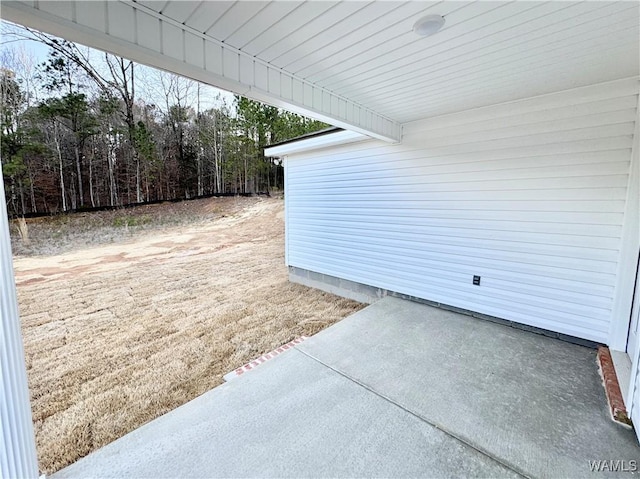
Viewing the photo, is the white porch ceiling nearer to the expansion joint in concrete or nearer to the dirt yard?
the expansion joint in concrete

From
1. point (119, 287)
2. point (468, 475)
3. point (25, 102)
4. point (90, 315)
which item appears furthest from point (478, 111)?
point (25, 102)

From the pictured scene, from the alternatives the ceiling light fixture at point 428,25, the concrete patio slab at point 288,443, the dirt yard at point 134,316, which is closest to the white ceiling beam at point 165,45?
the ceiling light fixture at point 428,25

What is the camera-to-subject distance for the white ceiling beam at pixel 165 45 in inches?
54.9

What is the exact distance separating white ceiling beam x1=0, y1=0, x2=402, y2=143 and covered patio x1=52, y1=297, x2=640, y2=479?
7.89 ft

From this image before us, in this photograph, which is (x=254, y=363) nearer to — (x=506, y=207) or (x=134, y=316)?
(x=134, y=316)

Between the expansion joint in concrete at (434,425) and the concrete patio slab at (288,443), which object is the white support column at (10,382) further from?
the expansion joint in concrete at (434,425)

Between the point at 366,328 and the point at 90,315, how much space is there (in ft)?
14.0

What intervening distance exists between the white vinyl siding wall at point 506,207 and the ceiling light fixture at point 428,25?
202cm

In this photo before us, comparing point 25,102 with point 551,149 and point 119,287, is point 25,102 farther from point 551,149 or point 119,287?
point 551,149

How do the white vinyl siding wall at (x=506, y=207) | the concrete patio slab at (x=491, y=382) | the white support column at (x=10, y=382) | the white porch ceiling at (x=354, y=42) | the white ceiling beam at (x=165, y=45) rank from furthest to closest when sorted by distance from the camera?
the white vinyl siding wall at (x=506, y=207), the concrete patio slab at (x=491, y=382), the white porch ceiling at (x=354, y=42), the white ceiling beam at (x=165, y=45), the white support column at (x=10, y=382)

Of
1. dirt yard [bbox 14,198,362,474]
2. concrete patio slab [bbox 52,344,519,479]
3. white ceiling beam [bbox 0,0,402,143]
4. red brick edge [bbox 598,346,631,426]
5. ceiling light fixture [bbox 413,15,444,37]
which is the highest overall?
ceiling light fixture [bbox 413,15,444,37]

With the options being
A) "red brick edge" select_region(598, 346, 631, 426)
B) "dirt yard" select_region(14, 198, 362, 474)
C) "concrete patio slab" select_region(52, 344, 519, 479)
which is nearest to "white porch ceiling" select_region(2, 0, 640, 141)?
"concrete patio slab" select_region(52, 344, 519, 479)

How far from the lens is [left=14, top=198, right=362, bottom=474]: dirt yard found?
94.2 inches

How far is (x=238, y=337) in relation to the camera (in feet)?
11.7
